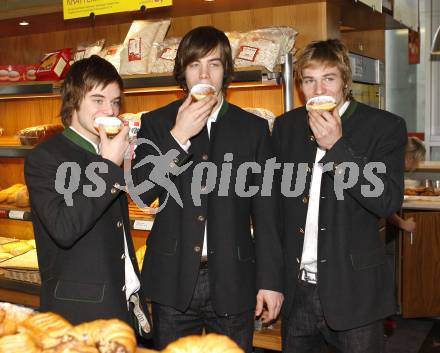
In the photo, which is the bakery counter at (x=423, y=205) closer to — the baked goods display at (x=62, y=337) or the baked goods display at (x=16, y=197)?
the baked goods display at (x=16, y=197)

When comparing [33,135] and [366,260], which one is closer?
[366,260]

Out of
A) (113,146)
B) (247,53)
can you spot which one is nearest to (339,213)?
(113,146)

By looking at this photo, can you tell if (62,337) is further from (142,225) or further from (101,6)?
(101,6)

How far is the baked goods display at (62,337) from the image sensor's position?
4.38 feet

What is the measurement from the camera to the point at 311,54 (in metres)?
2.39

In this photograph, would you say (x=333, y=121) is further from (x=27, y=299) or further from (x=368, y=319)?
(x=27, y=299)

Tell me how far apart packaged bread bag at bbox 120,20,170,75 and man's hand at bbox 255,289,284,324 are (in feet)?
5.18

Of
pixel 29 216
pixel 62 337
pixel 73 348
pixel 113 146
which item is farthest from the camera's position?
pixel 29 216

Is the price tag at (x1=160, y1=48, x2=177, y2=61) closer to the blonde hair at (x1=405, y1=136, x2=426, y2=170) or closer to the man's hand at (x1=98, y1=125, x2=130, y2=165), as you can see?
the man's hand at (x1=98, y1=125, x2=130, y2=165)

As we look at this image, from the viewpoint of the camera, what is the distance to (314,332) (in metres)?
2.44

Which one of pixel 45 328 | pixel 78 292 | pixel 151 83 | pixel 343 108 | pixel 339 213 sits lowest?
pixel 78 292

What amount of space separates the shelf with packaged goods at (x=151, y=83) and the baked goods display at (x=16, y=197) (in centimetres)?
67

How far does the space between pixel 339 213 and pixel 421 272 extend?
3068 millimetres

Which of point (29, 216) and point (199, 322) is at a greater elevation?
point (29, 216)
